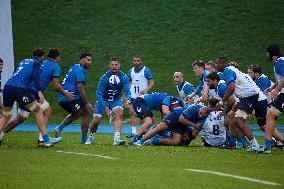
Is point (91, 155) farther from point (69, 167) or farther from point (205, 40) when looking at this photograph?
point (205, 40)

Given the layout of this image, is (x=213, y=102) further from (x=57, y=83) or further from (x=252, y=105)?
(x=57, y=83)

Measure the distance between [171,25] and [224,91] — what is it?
30.7 meters

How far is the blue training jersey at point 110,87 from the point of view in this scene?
21.7 m

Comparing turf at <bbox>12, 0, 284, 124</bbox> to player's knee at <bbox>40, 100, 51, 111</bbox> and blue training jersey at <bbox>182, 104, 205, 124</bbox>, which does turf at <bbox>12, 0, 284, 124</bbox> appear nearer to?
player's knee at <bbox>40, 100, 51, 111</bbox>

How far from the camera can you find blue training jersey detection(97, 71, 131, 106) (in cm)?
2170

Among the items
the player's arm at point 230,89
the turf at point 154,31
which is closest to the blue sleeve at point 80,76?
the player's arm at point 230,89

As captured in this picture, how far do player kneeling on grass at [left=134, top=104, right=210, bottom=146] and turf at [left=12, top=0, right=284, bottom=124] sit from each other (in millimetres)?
22657

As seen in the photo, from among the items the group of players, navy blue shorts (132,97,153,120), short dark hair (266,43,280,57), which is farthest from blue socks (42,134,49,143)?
short dark hair (266,43,280,57)

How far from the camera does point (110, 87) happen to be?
21.8 metres

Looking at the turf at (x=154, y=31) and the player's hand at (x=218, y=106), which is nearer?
the player's hand at (x=218, y=106)

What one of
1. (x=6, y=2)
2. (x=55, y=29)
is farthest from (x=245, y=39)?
(x=6, y=2)

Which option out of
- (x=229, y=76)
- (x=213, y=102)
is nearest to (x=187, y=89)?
(x=213, y=102)

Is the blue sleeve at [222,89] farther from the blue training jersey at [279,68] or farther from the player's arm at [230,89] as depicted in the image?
the blue training jersey at [279,68]

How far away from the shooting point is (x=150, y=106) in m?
22.2
